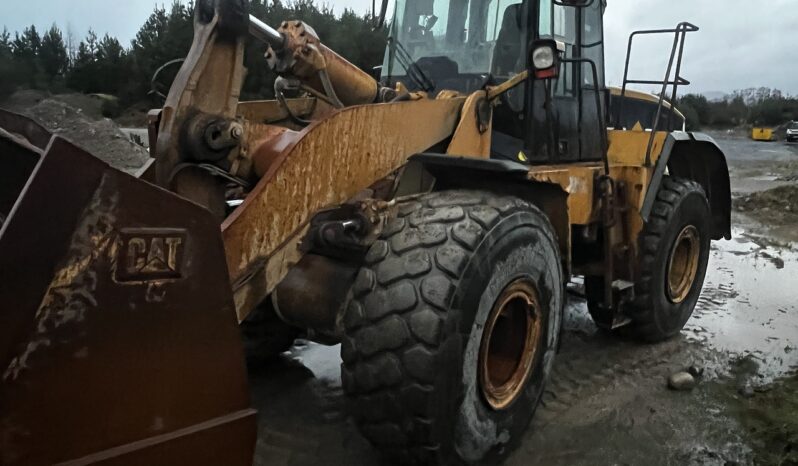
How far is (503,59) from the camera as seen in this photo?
12.8 ft

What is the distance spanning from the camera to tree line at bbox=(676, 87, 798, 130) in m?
46.2

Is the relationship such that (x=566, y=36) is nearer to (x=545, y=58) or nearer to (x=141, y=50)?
(x=545, y=58)

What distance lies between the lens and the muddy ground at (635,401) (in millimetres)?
3357

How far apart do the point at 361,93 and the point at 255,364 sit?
72.5 inches

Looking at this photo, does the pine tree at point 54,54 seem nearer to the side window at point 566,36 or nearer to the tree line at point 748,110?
the side window at point 566,36

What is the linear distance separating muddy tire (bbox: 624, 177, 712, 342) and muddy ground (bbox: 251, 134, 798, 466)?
18cm

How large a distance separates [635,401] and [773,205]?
31.3 ft

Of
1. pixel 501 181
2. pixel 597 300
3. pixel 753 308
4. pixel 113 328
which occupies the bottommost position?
pixel 753 308

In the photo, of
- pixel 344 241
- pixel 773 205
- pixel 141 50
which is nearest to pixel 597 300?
pixel 344 241

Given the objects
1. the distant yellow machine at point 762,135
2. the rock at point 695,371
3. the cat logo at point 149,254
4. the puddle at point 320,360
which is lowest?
the puddle at point 320,360

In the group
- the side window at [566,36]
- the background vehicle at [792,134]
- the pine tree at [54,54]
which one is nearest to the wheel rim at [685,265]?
the side window at [566,36]

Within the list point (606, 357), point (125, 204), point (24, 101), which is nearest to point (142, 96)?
point (24, 101)

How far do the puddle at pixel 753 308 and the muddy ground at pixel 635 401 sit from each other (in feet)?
0.06

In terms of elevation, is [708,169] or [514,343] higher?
[708,169]
